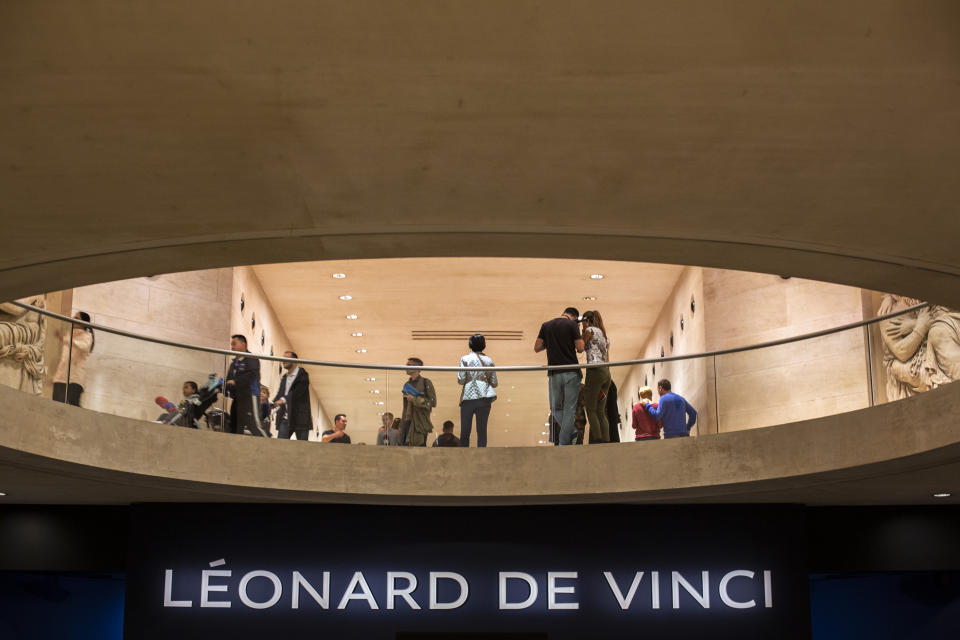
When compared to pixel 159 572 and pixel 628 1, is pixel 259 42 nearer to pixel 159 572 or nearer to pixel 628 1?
pixel 628 1

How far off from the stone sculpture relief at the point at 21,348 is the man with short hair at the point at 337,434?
372cm

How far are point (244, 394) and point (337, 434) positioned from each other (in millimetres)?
1299

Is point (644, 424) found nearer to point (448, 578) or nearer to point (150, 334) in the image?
point (448, 578)

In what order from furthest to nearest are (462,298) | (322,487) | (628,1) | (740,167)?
(462,298) → (322,487) → (740,167) → (628,1)

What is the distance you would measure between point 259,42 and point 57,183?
5.59 feet

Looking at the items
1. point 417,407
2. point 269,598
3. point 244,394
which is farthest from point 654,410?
point 269,598

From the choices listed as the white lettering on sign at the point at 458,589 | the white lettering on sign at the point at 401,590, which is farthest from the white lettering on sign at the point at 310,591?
the white lettering on sign at the point at 401,590

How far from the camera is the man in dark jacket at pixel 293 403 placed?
1436 cm

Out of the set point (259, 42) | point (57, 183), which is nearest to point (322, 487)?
point (57, 183)

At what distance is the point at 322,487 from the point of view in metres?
14.3

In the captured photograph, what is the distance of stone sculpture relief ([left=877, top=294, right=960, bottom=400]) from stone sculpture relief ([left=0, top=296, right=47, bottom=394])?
9242mm

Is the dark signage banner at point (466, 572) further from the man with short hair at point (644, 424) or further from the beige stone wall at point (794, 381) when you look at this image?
the beige stone wall at point (794, 381)

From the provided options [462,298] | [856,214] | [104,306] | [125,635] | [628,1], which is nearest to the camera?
[628,1]

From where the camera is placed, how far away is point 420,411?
48.3 feet
